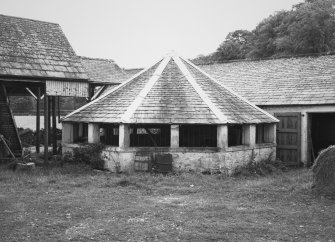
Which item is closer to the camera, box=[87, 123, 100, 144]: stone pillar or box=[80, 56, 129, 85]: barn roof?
box=[87, 123, 100, 144]: stone pillar

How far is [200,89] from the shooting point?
1703 cm

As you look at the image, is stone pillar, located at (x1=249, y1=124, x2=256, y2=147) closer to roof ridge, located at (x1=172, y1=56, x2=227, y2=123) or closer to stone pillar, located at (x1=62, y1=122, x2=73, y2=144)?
roof ridge, located at (x1=172, y1=56, x2=227, y2=123)

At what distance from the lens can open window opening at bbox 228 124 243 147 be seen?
17547 millimetres

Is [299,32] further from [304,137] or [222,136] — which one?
[222,136]

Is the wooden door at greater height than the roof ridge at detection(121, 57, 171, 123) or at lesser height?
lesser

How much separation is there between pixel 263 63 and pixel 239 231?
16.6m

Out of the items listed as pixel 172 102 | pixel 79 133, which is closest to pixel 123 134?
pixel 172 102

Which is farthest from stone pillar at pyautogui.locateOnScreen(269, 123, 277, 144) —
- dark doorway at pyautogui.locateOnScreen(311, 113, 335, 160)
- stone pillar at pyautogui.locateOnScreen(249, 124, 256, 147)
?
dark doorway at pyautogui.locateOnScreen(311, 113, 335, 160)

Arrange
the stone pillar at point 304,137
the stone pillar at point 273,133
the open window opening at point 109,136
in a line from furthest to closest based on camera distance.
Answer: the stone pillar at point 304,137, the stone pillar at point 273,133, the open window opening at point 109,136

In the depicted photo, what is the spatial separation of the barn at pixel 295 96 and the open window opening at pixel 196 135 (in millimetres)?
3287

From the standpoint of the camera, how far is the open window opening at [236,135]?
17547 mm

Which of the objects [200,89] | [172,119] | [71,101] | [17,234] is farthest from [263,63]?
[71,101]

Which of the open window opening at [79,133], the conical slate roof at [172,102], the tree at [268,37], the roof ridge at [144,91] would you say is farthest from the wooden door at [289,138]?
the tree at [268,37]

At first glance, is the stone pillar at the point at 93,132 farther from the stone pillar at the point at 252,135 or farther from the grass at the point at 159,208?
the stone pillar at the point at 252,135
